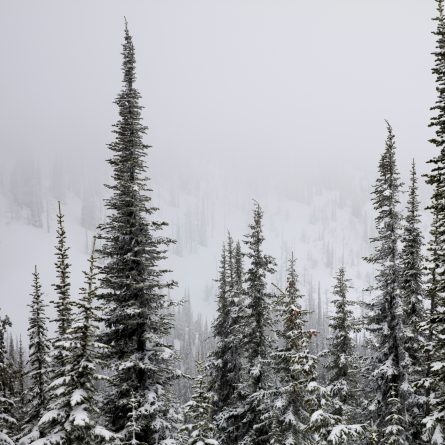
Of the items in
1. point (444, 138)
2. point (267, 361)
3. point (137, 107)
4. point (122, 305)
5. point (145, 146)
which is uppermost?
point (137, 107)

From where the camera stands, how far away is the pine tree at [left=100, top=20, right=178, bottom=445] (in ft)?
52.5

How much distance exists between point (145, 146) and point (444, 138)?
11.9 metres

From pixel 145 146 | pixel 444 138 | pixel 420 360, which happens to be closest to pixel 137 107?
pixel 145 146

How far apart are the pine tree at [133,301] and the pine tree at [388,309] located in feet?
40.1

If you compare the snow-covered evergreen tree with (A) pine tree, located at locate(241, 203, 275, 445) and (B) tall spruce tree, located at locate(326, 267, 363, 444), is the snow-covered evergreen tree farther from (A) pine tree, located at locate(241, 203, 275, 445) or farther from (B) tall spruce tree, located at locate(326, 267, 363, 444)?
(A) pine tree, located at locate(241, 203, 275, 445)

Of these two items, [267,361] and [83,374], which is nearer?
[83,374]

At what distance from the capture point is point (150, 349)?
16891 millimetres

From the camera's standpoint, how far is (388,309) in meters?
22.2

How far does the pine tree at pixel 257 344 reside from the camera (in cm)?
2234

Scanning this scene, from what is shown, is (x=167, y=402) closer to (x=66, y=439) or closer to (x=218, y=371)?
(x=66, y=439)

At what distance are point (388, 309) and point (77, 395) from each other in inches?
691

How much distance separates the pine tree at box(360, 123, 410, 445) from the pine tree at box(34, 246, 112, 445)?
1595 cm

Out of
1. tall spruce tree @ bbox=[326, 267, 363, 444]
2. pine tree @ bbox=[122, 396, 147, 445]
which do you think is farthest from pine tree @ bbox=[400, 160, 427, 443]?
pine tree @ bbox=[122, 396, 147, 445]

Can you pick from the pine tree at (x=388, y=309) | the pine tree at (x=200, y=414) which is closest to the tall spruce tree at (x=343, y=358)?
the pine tree at (x=388, y=309)
